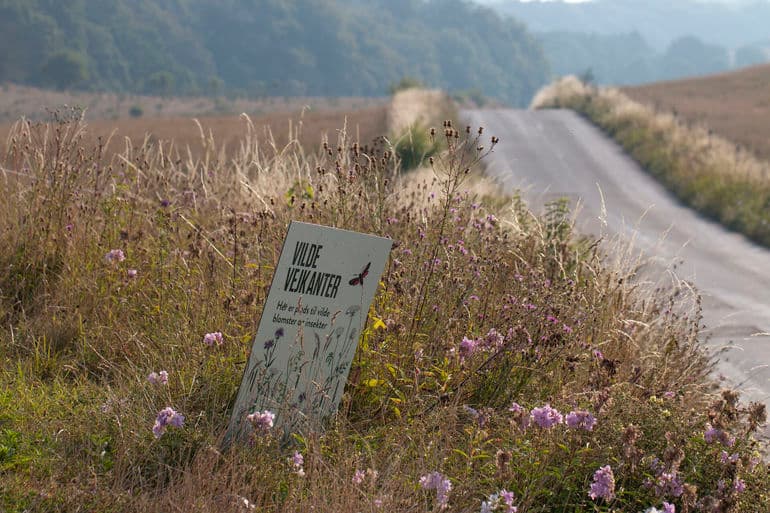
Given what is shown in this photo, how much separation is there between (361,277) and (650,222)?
1235cm

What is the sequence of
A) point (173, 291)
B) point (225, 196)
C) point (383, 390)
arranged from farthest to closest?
point (225, 196), point (173, 291), point (383, 390)

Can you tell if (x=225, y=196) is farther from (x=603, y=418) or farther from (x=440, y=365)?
(x=603, y=418)

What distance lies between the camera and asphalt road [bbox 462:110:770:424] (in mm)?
6934

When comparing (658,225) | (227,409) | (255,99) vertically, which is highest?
(227,409)

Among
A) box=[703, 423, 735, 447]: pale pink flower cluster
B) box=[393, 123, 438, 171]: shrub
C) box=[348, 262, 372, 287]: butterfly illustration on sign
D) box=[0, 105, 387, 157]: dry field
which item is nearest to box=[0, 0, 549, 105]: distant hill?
box=[0, 105, 387, 157]: dry field

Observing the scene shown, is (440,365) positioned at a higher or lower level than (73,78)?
higher

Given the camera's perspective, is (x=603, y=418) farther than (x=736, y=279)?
No

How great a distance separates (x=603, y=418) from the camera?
3.56 m

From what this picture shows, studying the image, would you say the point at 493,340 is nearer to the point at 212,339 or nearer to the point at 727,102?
the point at 212,339

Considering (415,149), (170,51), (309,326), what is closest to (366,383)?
(309,326)

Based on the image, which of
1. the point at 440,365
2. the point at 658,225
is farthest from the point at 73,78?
the point at 440,365

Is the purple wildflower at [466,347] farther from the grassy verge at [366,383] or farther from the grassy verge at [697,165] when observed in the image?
the grassy verge at [697,165]

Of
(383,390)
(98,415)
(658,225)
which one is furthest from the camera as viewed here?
(658,225)

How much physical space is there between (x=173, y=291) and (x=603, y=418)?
7.96 feet
